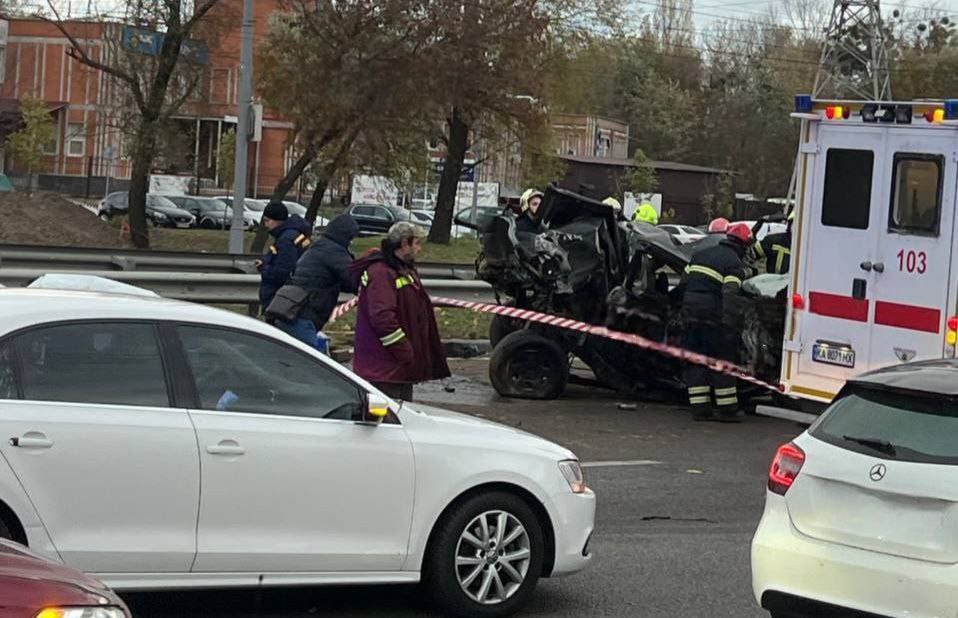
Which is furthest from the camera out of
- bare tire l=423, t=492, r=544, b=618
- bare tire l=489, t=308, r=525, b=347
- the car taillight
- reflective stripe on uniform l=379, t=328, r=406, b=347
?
bare tire l=489, t=308, r=525, b=347

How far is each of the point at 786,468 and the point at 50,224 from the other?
30472mm

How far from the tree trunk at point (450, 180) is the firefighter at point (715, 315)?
28397 millimetres

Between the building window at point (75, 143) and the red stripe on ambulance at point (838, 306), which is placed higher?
the building window at point (75, 143)

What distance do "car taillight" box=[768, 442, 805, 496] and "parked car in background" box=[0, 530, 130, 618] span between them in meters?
3.04

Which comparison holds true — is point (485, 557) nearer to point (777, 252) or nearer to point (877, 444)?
point (877, 444)

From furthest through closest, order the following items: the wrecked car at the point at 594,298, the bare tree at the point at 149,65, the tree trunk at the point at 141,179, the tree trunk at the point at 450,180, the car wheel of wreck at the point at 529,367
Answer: the tree trunk at the point at 450,180 < the tree trunk at the point at 141,179 < the bare tree at the point at 149,65 < the car wheel of wreck at the point at 529,367 < the wrecked car at the point at 594,298

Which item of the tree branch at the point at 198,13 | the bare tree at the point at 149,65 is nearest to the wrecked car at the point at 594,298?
the tree branch at the point at 198,13

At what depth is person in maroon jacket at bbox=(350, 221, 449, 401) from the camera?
9164 millimetres

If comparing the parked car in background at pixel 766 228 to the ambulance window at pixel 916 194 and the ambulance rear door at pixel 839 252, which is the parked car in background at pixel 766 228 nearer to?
the ambulance rear door at pixel 839 252

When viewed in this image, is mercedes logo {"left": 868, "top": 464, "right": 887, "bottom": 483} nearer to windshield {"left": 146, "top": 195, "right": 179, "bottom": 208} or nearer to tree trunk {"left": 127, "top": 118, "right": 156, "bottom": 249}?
tree trunk {"left": 127, "top": 118, "right": 156, "bottom": 249}

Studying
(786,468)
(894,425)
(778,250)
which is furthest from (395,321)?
(778,250)

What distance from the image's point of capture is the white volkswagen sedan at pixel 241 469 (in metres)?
5.45

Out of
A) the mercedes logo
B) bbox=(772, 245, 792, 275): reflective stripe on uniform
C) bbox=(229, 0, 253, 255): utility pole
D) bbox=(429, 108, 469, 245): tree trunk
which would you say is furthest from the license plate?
bbox=(429, 108, 469, 245): tree trunk

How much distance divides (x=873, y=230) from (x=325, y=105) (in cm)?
2191
